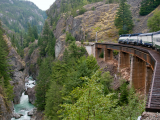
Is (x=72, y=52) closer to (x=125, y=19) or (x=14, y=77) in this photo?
(x=14, y=77)

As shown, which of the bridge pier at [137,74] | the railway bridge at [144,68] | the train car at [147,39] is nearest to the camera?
the railway bridge at [144,68]

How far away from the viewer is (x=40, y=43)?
8050cm

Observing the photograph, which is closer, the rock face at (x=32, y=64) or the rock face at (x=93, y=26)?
the rock face at (x=93, y=26)

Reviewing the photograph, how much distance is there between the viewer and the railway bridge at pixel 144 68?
576 centimetres

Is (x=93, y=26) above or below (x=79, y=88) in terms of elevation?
above

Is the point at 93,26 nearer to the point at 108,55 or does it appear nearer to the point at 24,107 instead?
the point at 108,55

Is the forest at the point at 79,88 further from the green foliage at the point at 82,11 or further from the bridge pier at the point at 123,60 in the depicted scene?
the bridge pier at the point at 123,60

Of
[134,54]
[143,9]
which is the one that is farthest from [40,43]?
[134,54]

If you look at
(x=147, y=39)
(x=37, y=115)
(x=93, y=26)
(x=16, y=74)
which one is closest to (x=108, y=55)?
(x=147, y=39)

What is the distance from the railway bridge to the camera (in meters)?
5.76

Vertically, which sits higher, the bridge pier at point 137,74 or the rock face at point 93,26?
the rock face at point 93,26

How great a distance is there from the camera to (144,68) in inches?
909

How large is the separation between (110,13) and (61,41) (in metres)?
25.9

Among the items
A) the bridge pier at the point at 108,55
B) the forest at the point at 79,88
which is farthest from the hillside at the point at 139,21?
the bridge pier at the point at 108,55
